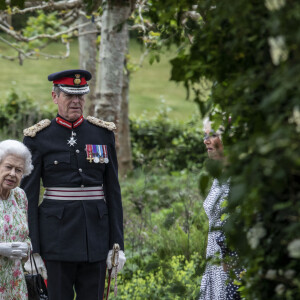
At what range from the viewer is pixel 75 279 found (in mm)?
4043

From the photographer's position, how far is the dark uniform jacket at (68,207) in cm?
394

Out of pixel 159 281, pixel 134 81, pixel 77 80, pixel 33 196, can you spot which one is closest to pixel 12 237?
pixel 33 196

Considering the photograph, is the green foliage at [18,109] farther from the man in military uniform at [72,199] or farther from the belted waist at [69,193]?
the belted waist at [69,193]

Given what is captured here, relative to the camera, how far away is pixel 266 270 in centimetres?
179

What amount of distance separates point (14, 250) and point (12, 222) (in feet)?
0.60

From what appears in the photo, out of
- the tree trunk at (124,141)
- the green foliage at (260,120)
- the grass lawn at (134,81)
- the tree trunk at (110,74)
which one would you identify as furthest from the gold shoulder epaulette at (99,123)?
the grass lawn at (134,81)

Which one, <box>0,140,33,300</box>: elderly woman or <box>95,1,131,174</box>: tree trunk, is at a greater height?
<box>95,1,131,174</box>: tree trunk

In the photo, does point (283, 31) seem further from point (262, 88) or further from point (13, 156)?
point (13, 156)

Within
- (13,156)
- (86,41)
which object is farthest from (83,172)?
(86,41)

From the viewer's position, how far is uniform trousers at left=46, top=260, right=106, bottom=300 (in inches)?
154

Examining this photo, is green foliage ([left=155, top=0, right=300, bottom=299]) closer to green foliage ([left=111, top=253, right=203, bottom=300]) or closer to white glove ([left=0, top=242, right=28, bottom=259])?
white glove ([left=0, top=242, right=28, bottom=259])

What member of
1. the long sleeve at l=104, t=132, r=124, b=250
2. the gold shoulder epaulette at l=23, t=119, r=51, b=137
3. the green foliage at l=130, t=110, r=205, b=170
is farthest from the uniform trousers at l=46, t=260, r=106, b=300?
the green foliage at l=130, t=110, r=205, b=170

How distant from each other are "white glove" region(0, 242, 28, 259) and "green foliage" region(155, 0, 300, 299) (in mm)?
1889

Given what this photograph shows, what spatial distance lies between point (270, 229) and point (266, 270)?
0.11 meters
